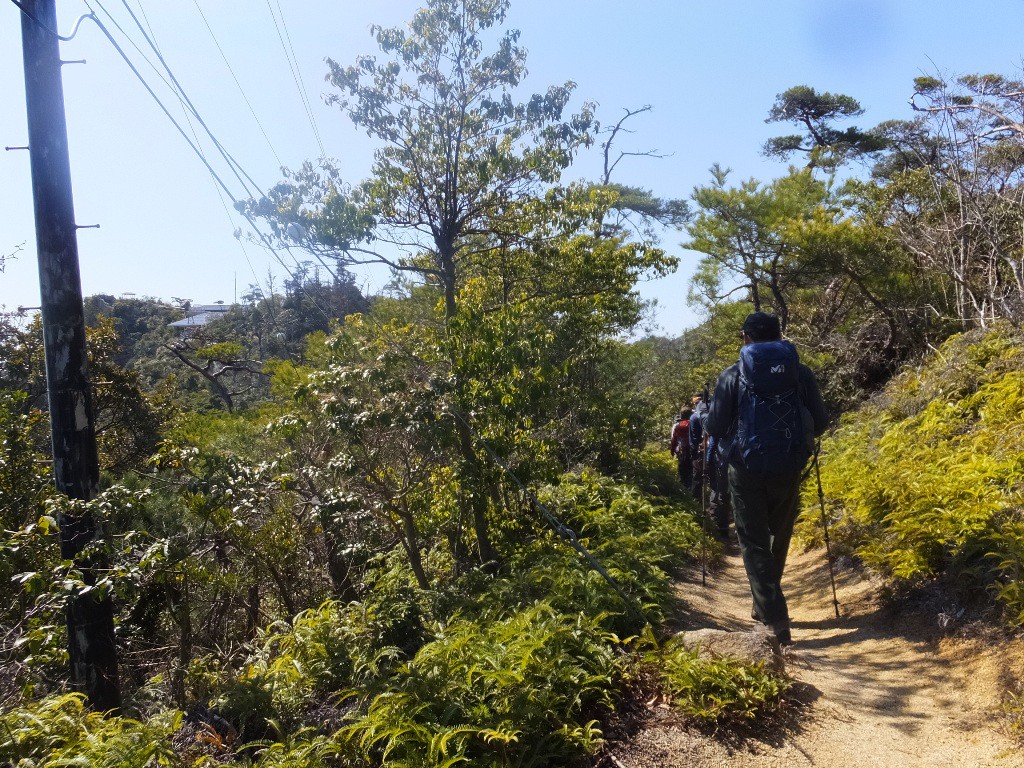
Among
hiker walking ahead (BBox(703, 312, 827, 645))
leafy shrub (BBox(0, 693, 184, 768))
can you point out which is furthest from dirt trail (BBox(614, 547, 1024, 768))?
leafy shrub (BBox(0, 693, 184, 768))

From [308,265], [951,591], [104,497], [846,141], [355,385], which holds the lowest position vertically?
[951,591]

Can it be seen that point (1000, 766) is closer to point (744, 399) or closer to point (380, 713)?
point (744, 399)

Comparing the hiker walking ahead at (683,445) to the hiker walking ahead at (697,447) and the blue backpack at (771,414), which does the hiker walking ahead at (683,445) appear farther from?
the blue backpack at (771,414)

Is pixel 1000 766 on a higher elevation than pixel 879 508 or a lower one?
lower

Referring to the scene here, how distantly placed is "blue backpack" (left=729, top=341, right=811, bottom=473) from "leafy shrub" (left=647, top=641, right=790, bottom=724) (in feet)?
4.07

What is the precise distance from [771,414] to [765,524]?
72 cm

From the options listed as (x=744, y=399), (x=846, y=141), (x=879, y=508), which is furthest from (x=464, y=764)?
(x=846, y=141)

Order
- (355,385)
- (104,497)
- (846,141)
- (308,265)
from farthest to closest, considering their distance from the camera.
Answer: (846,141), (308,265), (355,385), (104,497)

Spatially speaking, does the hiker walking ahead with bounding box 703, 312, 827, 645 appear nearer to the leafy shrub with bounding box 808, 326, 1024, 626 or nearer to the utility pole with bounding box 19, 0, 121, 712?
the leafy shrub with bounding box 808, 326, 1024, 626

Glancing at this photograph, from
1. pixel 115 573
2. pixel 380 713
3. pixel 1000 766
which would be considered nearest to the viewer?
pixel 1000 766

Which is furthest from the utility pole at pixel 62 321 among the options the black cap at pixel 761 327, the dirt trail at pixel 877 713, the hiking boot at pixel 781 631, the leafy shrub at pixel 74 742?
the black cap at pixel 761 327

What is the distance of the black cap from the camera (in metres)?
4.57

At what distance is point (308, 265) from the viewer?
7762 millimetres

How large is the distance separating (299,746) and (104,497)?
6.90 ft
